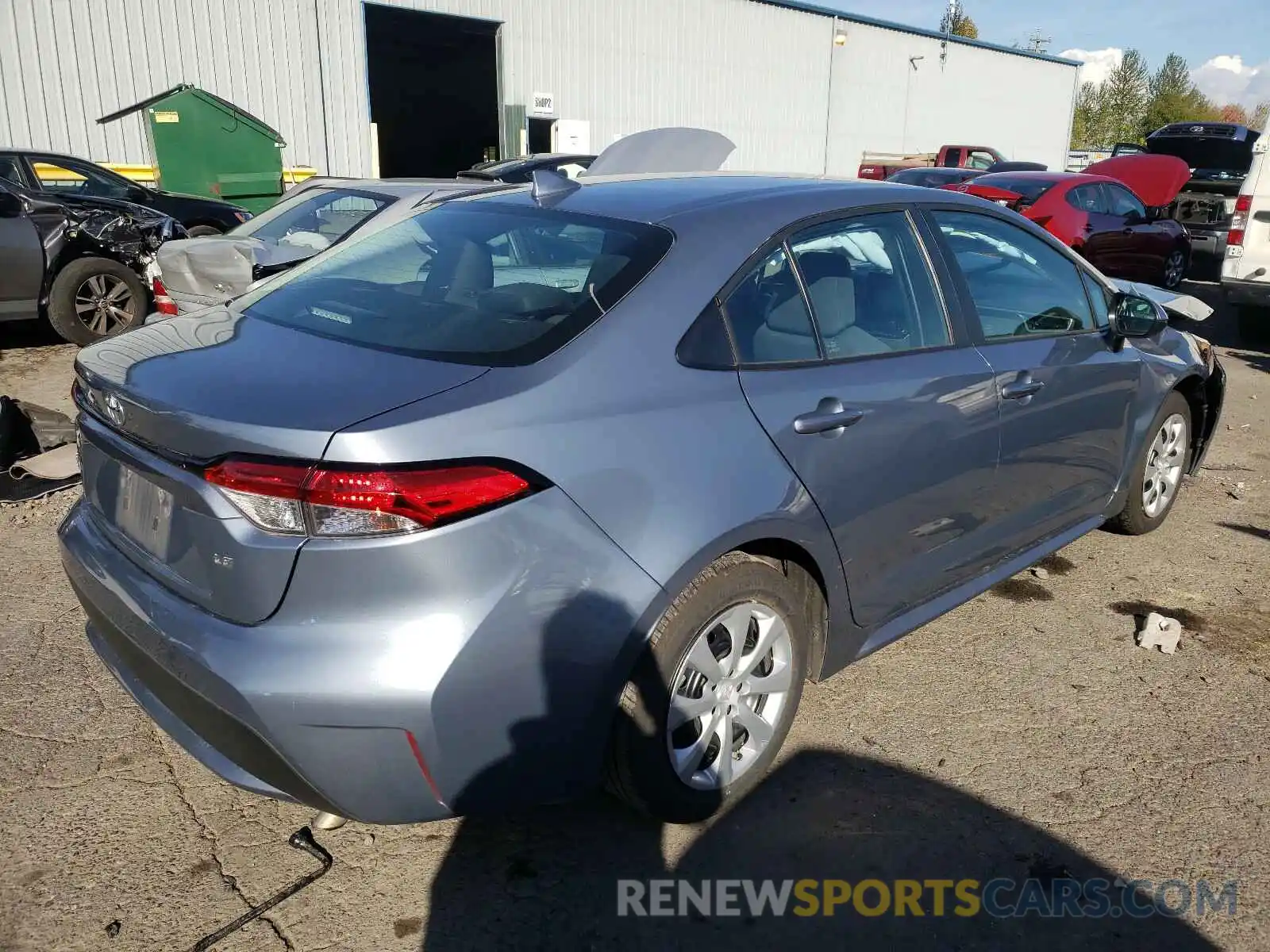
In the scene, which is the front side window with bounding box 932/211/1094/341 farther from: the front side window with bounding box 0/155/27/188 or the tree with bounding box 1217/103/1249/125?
the tree with bounding box 1217/103/1249/125

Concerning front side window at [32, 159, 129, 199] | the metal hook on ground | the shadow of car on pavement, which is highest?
front side window at [32, 159, 129, 199]

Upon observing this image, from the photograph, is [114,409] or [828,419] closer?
[114,409]

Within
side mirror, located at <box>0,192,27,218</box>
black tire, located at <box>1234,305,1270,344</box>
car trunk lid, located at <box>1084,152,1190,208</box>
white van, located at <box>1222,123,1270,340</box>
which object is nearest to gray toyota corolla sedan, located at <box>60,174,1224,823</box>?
side mirror, located at <box>0,192,27,218</box>

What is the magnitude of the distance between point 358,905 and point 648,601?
3.40 feet

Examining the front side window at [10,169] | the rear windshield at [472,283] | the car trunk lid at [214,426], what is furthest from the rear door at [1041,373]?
the front side window at [10,169]

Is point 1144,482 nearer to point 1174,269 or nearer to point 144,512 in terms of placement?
point 144,512

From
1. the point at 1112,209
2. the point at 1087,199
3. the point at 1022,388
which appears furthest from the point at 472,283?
the point at 1112,209

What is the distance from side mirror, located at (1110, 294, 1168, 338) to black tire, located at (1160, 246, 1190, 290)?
32.7 ft

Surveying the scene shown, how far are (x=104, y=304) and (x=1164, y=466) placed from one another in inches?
329

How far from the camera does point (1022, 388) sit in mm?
3416

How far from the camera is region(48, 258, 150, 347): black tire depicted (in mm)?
8469

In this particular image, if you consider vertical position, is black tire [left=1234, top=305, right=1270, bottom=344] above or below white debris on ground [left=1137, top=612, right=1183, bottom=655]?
above

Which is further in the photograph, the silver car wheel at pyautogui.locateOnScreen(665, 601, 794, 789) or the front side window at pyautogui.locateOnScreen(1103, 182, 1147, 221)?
the front side window at pyautogui.locateOnScreen(1103, 182, 1147, 221)

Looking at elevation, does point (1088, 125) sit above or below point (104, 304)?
above
